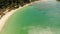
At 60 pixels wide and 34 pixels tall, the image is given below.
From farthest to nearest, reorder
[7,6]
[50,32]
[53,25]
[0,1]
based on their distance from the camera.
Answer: [7,6] → [0,1] → [53,25] → [50,32]

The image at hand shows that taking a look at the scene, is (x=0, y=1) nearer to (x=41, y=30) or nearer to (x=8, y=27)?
(x=8, y=27)

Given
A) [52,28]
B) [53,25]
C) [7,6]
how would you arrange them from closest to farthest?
[52,28] → [53,25] → [7,6]

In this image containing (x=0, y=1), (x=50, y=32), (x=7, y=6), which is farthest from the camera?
(x=7, y=6)

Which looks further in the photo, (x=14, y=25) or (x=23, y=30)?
(x=14, y=25)

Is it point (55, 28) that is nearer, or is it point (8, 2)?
point (55, 28)

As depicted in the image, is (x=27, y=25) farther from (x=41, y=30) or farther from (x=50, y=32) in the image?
(x=50, y=32)

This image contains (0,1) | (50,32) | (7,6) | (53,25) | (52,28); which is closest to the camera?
(50,32)

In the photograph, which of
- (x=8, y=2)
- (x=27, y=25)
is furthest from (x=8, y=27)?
(x=8, y=2)

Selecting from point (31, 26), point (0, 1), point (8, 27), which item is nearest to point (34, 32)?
point (31, 26)
